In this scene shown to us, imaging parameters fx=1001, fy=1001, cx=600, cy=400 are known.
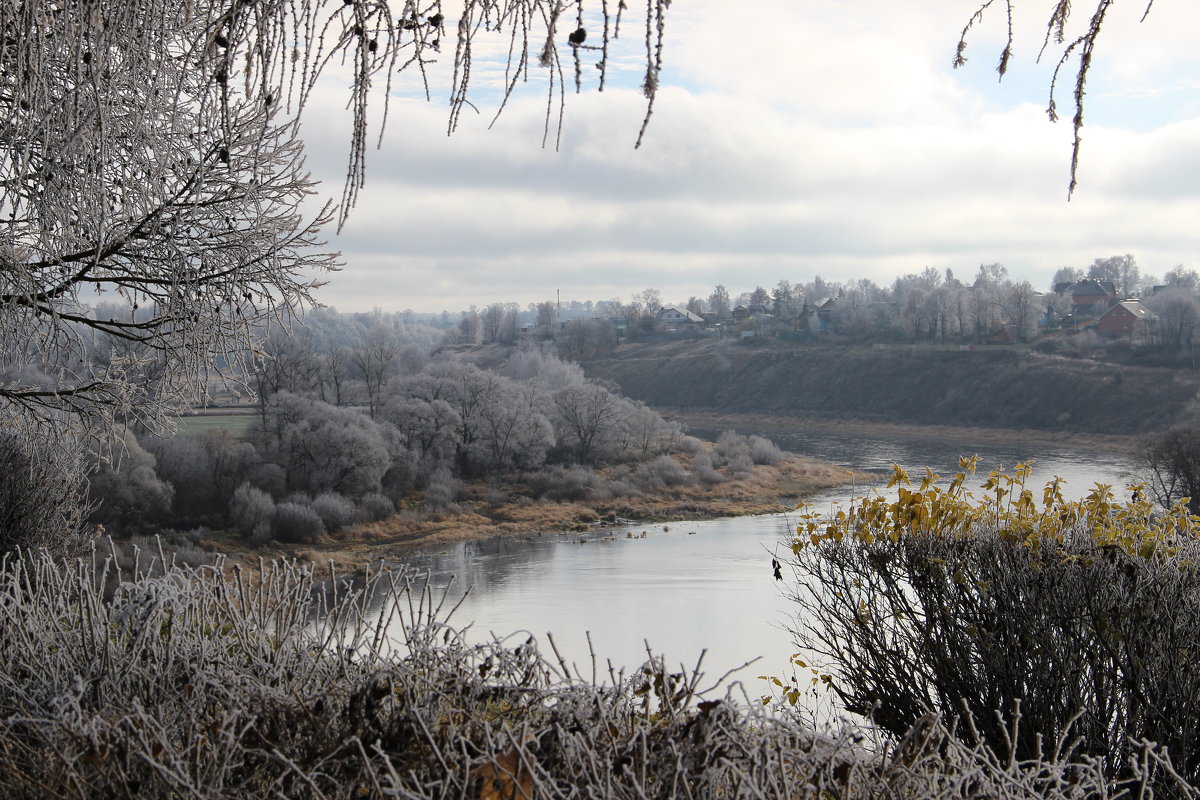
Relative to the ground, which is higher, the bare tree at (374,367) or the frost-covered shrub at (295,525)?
the bare tree at (374,367)

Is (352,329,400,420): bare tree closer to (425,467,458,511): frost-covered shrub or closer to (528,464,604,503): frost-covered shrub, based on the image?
(425,467,458,511): frost-covered shrub

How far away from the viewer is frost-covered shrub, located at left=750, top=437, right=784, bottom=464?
125 feet

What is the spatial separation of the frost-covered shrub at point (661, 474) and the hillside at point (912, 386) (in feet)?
61.0

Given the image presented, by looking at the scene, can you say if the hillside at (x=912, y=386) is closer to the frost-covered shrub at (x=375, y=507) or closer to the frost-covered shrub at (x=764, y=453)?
the frost-covered shrub at (x=764, y=453)

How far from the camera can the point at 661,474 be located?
35.3 meters

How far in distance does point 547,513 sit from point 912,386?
29.9 m

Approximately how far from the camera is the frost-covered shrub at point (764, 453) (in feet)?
125

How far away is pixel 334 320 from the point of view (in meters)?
108

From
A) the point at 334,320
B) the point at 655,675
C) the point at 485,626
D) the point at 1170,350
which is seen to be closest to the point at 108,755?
the point at 655,675

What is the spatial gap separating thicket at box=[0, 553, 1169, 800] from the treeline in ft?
79.0

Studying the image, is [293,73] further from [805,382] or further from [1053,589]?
[805,382]

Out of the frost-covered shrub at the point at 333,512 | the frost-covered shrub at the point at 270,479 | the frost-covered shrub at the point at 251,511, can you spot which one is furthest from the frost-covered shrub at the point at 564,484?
the frost-covered shrub at the point at 251,511

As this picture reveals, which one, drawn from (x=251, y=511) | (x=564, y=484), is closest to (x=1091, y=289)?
(x=564, y=484)

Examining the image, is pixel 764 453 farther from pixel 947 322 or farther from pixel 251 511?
pixel 947 322
